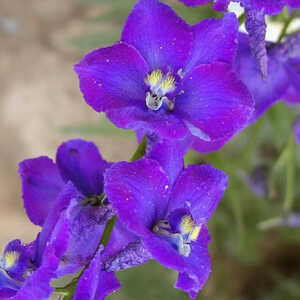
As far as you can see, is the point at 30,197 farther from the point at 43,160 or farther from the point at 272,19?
the point at 272,19

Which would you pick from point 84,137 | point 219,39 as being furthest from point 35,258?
point 84,137

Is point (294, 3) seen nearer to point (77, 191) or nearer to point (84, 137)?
point (77, 191)

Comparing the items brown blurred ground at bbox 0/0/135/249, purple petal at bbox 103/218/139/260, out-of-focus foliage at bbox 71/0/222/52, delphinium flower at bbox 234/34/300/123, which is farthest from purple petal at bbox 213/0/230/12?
brown blurred ground at bbox 0/0/135/249

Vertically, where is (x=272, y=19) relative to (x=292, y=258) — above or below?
above

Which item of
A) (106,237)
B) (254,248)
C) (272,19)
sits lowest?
(254,248)

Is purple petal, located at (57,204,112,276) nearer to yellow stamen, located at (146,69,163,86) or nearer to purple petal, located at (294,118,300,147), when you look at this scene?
yellow stamen, located at (146,69,163,86)

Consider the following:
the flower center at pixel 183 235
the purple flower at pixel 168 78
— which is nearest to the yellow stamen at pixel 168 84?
the purple flower at pixel 168 78

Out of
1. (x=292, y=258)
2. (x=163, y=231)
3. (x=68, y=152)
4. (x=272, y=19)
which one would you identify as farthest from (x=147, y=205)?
(x=292, y=258)
